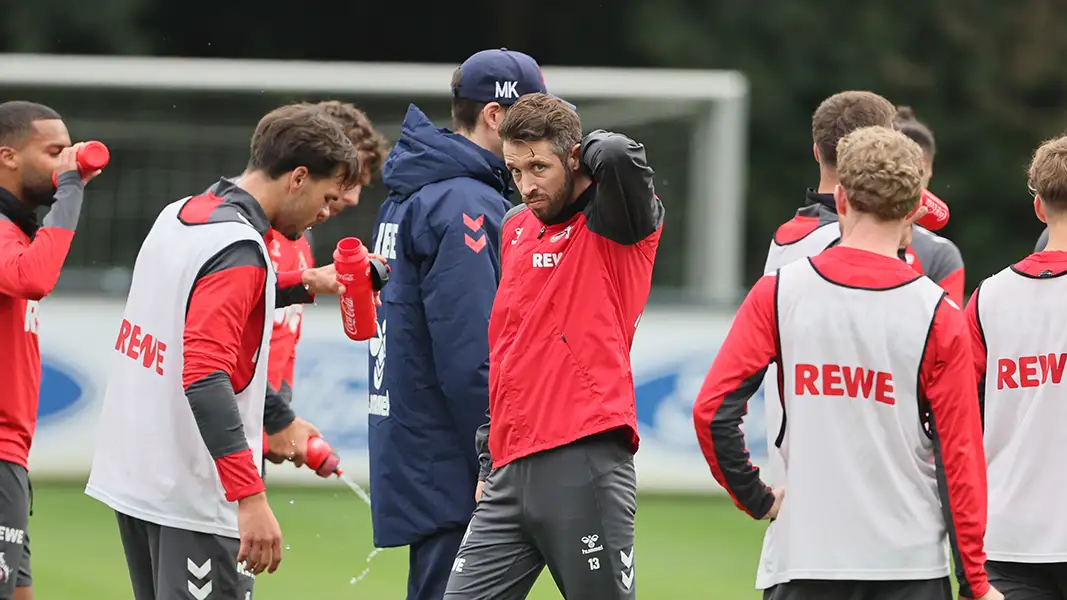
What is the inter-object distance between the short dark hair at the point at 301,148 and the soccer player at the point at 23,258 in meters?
A: 0.92

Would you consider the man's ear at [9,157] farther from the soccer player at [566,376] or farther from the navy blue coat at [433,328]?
the soccer player at [566,376]

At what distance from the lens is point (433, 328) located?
5.48m

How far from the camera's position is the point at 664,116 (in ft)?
50.0

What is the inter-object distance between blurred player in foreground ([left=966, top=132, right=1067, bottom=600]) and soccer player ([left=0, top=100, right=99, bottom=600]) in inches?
118

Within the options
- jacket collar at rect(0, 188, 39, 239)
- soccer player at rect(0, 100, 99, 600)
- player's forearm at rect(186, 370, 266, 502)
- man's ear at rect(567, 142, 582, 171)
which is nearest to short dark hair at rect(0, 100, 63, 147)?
soccer player at rect(0, 100, 99, 600)

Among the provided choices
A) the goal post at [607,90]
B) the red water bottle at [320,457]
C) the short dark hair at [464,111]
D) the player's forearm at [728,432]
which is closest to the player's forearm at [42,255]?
the red water bottle at [320,457]

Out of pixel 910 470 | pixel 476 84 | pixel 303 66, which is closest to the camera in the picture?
pixel 910 470

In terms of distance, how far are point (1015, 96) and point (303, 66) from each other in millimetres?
14152

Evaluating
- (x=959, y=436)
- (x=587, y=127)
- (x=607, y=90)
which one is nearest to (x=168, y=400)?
(x=959, y=436)

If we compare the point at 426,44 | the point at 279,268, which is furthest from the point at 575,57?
the point at 279,268

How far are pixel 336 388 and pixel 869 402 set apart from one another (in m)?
8.17

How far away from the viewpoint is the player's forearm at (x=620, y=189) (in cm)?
461

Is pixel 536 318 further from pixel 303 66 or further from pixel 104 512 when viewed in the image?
pixel 303 66

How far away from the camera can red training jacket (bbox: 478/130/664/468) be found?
468cm
